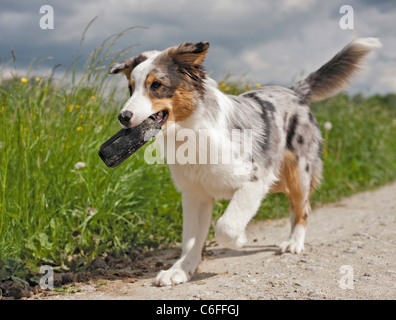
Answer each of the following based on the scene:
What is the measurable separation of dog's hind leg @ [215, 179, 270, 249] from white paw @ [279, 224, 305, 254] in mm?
921

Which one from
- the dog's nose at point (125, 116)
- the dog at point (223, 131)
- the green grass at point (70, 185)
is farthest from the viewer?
the green grass at point (70, 185)

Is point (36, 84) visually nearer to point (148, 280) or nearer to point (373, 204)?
point (148, 280)

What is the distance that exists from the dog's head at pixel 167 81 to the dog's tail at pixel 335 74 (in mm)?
1910

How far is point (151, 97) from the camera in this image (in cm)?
327

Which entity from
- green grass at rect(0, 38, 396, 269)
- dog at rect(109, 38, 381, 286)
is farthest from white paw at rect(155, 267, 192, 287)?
green grass at rect(0, 38, 396, 269)

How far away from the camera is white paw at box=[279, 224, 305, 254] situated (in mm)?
4487

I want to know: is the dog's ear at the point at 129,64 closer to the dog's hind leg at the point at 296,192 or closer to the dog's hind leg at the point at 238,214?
the dog's hind leg at the point at 238,214

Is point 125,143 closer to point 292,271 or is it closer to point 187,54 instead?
point 187,54

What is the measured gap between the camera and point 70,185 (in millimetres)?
4711

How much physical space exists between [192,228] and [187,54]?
1512mm

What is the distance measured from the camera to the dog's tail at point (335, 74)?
4988mm

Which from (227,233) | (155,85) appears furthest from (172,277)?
(155,85)

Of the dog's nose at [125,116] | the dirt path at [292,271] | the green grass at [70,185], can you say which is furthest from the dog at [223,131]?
the green grass at [70,185]

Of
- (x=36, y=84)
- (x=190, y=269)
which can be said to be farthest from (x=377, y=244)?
(x=36, y=84)
